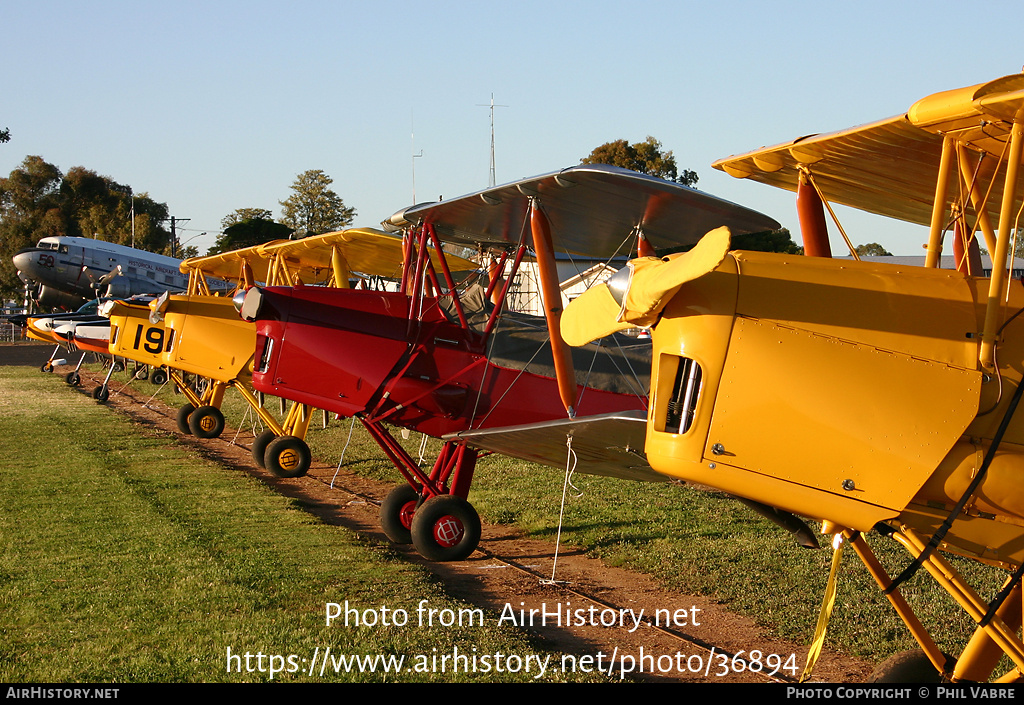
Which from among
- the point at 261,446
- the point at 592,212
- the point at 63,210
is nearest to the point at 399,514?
the point at 592,212

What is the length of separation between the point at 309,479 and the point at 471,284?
5.12 m

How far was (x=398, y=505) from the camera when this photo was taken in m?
8.09

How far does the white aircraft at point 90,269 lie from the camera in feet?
112

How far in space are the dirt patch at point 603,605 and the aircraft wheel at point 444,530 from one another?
0.18 m

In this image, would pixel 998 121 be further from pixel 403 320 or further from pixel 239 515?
pixel 239 515

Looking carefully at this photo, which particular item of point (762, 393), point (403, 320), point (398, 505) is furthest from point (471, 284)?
point (762, 393)

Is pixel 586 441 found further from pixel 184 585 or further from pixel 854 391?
pixel 184 585

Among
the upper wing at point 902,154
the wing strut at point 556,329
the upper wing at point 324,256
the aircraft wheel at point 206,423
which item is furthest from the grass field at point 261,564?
the upper wing at point 324,256

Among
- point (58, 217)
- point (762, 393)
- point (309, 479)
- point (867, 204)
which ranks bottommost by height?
point (309, 479)

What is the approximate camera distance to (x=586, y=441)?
18.7 ft

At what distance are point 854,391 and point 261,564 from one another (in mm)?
5120
